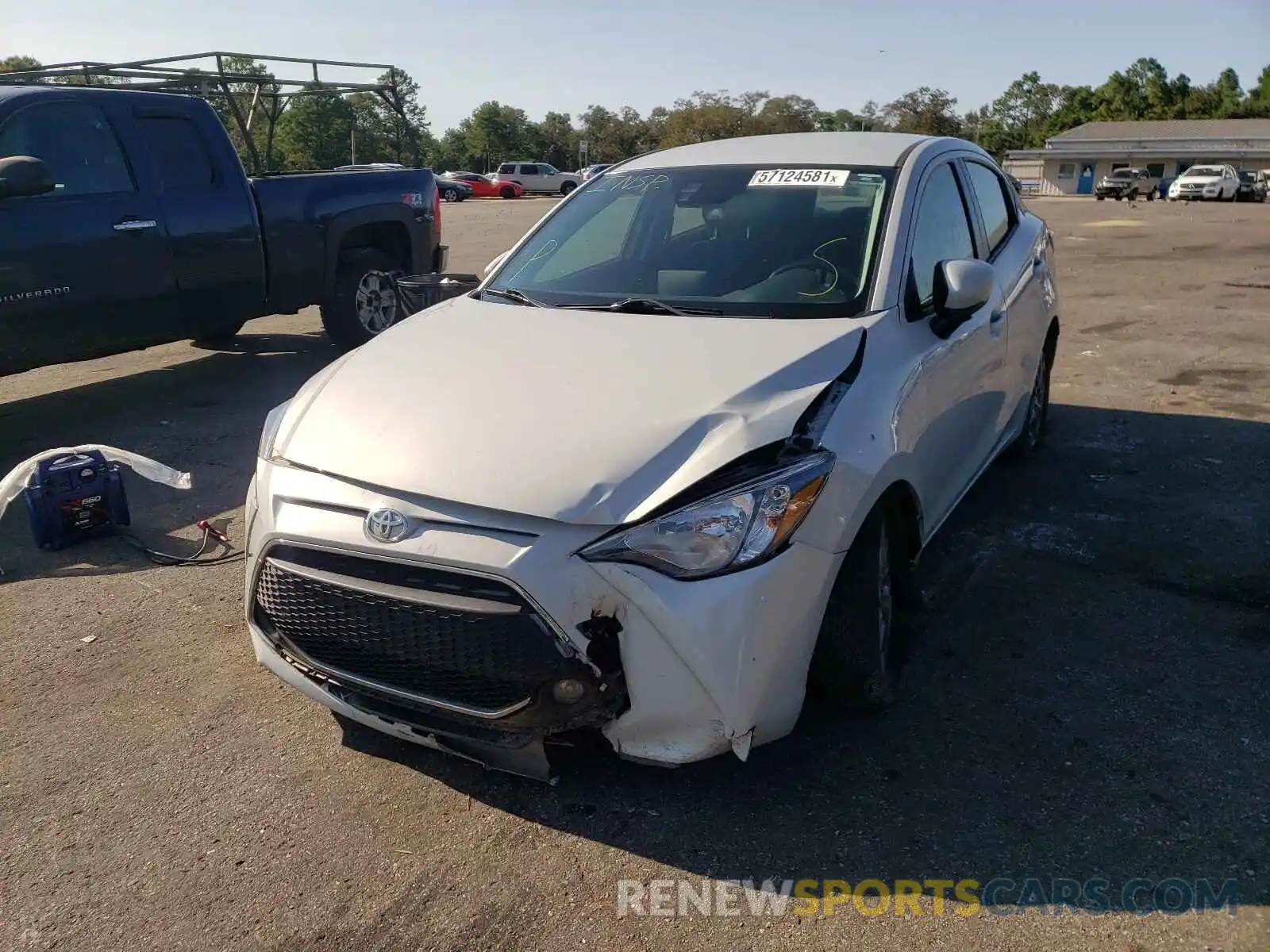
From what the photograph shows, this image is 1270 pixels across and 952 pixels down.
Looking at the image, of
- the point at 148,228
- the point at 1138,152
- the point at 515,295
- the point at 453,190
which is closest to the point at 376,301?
the point at 148,228

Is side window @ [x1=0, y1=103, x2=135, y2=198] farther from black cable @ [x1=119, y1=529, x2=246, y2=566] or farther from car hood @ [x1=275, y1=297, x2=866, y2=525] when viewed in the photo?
→ car hood @ [x1=275, y1=297, x2=866, y2=525]

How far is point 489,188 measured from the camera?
4912cm

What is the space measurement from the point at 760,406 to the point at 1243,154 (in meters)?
84.1

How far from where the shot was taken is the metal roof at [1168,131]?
76.0 m

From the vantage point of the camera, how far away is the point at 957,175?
4.54m

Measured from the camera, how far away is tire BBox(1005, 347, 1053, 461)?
5574 millimetres

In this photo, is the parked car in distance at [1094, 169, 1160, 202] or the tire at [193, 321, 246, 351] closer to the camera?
the tire at [193, 321, 246, 351]

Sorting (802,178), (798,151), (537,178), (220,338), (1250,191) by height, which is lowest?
(220,338)

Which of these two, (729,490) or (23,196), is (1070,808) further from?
(23,196)

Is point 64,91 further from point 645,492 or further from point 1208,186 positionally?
point 1208,186

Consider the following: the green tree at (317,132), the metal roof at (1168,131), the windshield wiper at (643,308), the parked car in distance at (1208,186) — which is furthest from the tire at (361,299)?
the metal roof at (1168,131)

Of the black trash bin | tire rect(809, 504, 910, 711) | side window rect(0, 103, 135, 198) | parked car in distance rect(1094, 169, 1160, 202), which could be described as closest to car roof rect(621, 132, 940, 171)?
tire rect(809, 504, 910, 711)

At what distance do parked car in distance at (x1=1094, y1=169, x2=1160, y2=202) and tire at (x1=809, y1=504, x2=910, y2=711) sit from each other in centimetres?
4976

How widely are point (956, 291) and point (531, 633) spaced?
199 centimetres
